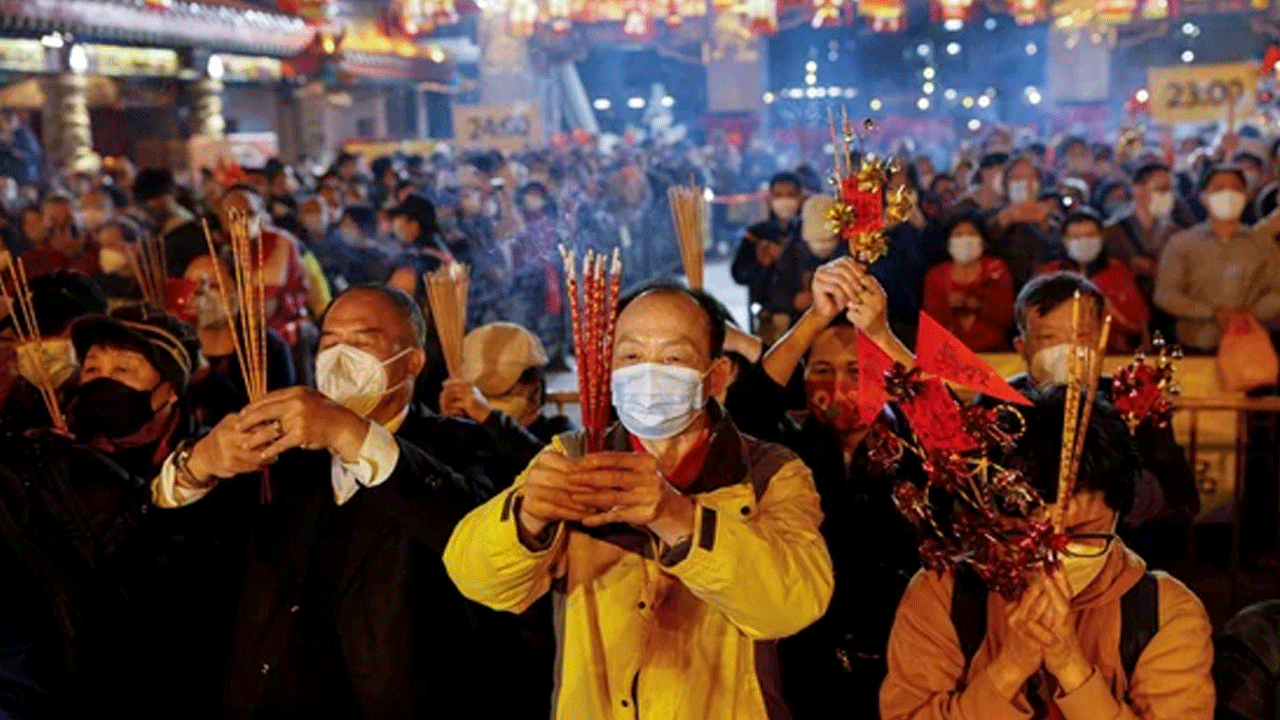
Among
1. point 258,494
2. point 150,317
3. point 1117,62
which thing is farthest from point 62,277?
point 1117,62

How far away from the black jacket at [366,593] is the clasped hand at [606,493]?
28.7 inches

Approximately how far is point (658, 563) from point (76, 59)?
1609cm

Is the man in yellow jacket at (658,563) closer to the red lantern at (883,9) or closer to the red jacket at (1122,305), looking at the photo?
the red jacket at (1122,305)

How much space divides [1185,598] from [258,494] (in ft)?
5.91

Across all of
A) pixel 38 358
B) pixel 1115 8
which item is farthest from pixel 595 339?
Answer: pixel 1115 8

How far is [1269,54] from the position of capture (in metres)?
10.7

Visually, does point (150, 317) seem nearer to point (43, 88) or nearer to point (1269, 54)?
point (1269, 54)

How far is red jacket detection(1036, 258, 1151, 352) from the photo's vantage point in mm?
6094

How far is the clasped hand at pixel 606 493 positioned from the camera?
6.79ft

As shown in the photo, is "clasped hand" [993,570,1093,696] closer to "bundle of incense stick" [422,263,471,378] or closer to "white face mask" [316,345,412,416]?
"white face mask" [316,345,412,416]

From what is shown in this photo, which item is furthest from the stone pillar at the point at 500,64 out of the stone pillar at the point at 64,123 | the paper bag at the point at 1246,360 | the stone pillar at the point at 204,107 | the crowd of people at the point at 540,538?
the crowd of people at the point at 540,538

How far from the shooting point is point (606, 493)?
2.07 m

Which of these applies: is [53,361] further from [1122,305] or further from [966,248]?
[1122,305]

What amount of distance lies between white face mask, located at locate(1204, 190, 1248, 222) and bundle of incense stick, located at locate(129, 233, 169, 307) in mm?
4492
